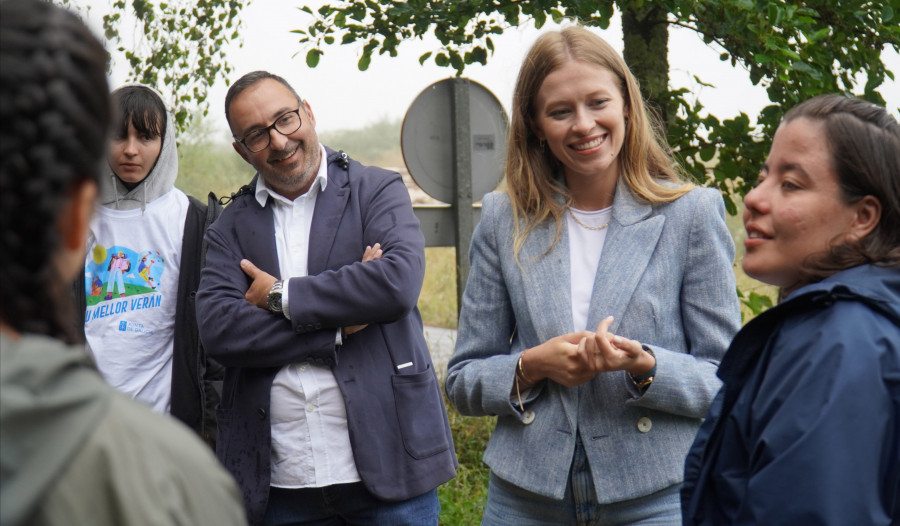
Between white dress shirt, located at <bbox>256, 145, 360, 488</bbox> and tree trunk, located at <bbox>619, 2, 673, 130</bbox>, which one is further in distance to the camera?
tree trunk, located at <bbox>619, 2, 673, 130</bbox>

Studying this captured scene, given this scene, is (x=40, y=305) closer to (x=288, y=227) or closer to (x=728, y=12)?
(x=288, y=227)

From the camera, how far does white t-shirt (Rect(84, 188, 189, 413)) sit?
338 centimetres

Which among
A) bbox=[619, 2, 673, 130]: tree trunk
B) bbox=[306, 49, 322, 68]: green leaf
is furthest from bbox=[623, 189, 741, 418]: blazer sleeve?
bbox=[306, 49, 322, 68]: green leaf

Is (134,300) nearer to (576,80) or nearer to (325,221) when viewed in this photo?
(325,221)

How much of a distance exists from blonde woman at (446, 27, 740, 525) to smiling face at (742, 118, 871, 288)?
45cm

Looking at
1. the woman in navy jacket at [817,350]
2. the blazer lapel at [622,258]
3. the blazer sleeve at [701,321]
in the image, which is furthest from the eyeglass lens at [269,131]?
the woman in navy jacket at [817,350]

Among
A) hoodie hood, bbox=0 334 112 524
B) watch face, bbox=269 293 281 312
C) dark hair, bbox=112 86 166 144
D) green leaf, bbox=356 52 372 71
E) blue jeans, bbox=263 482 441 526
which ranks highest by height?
green leaf, bbox=356 52 372 71

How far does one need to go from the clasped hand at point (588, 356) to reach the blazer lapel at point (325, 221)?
1002mm

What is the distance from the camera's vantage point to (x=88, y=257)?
3469 mm

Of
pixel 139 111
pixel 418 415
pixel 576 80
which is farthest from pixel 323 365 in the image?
pixel 139 111

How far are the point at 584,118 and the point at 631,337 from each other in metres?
0.60

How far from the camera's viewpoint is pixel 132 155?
3576 mm

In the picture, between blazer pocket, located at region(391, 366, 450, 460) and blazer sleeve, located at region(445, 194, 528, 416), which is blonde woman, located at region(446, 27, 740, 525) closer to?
blazer sleeve, located at region(445, 194, 528, 416)

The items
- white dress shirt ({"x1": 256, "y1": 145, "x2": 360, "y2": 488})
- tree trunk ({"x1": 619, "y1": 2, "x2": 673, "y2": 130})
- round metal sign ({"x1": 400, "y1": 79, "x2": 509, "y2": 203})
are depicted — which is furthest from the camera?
round metal sign ({"x1": 400, "y1": 79, "x2": 509, "y2": 203})
